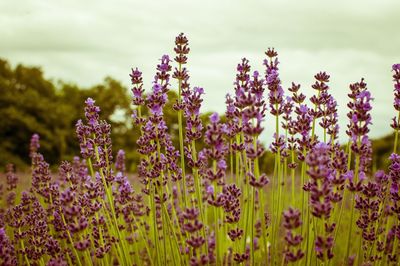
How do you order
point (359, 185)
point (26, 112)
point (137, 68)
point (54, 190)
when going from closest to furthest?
point (359, 185) < point (137, 68) < point (54, 190) < point (26, 112)

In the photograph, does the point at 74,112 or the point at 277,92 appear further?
the point at 74,112

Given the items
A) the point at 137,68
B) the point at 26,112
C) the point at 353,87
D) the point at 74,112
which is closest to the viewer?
the point at 353,87

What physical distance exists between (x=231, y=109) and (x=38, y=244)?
1938 mm

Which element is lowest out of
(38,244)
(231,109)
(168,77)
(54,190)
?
(38,244)

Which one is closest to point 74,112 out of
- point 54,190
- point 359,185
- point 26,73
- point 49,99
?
point 49,99

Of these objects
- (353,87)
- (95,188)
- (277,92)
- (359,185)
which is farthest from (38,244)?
(353,87)

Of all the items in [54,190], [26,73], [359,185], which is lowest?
[54,190]

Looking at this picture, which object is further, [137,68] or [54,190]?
[54,190]

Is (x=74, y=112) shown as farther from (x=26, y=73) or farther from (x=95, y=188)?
(x=95, y=188)

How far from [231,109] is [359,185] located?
1.23 meters

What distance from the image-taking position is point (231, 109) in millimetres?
3691

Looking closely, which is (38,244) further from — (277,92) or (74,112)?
(74,112)

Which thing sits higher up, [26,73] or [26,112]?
[26,73]

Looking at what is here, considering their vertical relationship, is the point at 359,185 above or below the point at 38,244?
above
